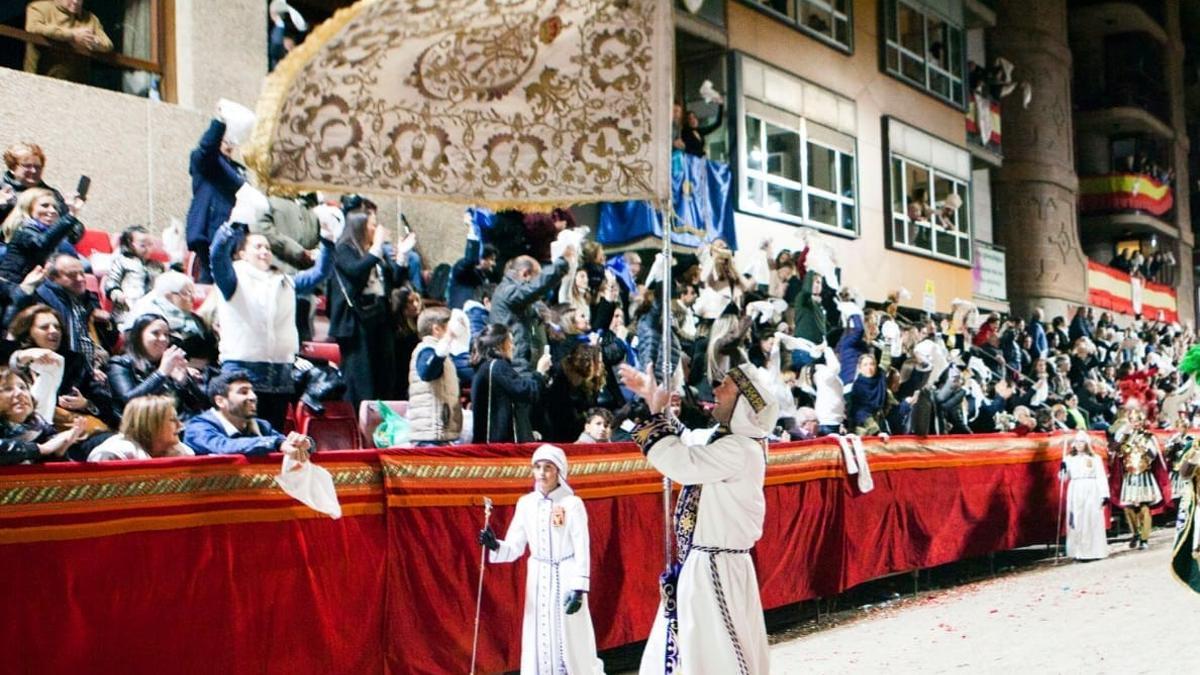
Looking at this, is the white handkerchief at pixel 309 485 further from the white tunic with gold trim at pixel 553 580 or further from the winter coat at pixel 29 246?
the winter coat at pixel 29 246

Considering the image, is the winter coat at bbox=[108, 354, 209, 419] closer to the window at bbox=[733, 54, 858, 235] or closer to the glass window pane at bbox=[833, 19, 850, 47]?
the window at bbox=[733, 54, 858, 235]

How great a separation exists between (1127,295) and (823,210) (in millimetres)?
20180

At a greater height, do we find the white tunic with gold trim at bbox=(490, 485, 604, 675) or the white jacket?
the white jacket

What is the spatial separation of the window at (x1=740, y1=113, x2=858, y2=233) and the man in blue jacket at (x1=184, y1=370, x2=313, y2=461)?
619 inches

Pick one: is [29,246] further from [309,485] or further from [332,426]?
[309,485]

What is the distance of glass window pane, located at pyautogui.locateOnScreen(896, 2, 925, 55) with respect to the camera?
29356 millimetres

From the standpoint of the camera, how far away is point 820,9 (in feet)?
84.5

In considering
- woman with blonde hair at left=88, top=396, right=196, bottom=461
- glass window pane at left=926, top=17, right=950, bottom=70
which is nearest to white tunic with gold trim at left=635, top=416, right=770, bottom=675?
woman with blonde hair at left=88, top=396, right=196, bottom=461

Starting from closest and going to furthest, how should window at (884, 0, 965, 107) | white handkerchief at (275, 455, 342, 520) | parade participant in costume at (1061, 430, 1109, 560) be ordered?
white handkerchief at (275, 455, 342, 520), parade participant in costume at (1061, 430, 1109, 560), window at (884, 0, 965, 107)

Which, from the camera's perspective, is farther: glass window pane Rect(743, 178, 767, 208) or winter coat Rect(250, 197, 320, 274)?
glass window pane Rect(743, 178, 767, 208)

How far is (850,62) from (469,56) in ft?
71.4

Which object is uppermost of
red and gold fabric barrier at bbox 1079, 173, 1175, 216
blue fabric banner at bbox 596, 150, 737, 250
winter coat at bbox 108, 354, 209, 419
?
red and gold fabric barrier at bbox 1079, 173, 1175, 216

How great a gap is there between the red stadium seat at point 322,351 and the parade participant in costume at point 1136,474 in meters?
13.3

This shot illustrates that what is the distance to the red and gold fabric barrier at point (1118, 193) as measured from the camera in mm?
42688
